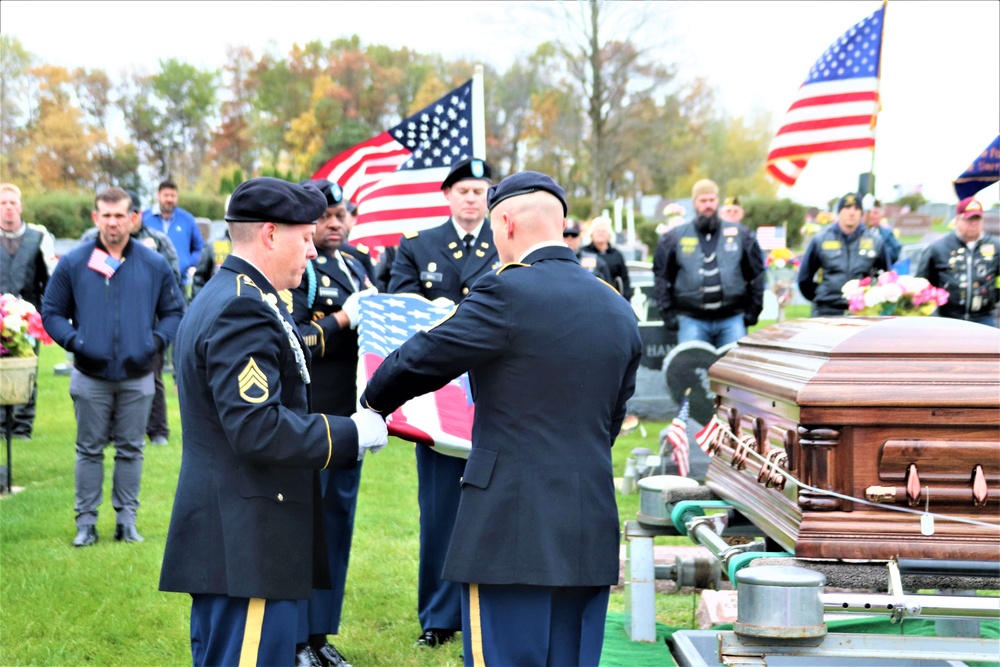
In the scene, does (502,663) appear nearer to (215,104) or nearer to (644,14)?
(644,14)

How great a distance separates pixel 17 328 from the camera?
707cm

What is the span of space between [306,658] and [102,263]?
2.99 meters

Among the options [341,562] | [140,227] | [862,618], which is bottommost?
[862,618]

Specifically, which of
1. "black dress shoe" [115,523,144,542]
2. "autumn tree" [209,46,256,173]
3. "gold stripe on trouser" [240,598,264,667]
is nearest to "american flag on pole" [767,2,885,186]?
"black dress shoe" [115,523,144,542]

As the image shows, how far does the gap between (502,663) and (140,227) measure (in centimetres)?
692

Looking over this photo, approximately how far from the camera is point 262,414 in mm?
2654

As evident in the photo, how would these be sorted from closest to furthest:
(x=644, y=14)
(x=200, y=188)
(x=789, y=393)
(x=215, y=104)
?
(x=789, y=393) < (x=644, y=14) < (x=200, y=188) < (x=215, y=104)

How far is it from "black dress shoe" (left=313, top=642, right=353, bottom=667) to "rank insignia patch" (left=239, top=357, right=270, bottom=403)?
6.85ft

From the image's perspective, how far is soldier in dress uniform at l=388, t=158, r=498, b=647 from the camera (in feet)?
15.2

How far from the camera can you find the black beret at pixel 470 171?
15.4 feet

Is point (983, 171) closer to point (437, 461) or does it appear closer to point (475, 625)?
point (437, 461)

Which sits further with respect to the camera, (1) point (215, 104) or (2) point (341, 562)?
(1) point (215, 104)

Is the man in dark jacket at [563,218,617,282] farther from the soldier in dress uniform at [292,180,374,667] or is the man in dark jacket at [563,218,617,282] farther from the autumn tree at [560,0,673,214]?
the autumn tree at [560,0,673,214]

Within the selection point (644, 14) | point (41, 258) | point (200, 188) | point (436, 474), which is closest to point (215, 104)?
point (200, 188)
